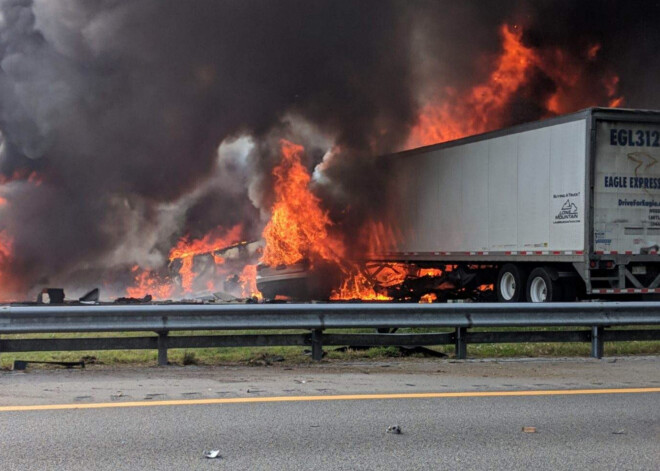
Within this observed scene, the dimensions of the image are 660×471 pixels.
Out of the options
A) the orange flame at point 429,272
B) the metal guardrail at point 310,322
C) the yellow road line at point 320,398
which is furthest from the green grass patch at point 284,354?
the orange flame at point 429,272

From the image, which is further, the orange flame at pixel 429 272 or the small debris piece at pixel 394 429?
the orange flame at pixel 429 272

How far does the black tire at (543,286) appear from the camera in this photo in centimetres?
1675

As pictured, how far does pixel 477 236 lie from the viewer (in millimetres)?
18859

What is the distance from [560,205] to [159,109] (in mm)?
12278

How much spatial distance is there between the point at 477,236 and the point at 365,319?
393 inches

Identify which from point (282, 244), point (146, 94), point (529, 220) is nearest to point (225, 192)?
point (146, 94)

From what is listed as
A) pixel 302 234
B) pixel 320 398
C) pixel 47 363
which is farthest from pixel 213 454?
pixel 302 234

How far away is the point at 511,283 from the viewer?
18.5 m

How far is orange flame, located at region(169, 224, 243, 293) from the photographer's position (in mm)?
24938

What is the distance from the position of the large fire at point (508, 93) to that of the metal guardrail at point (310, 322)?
15.4 m

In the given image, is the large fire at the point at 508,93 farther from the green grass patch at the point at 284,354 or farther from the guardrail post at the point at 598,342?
the guardrail post at the point at 598,342

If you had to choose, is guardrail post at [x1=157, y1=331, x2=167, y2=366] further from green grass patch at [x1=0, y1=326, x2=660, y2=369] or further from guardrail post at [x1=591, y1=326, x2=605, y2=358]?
guardrail post at [x1=591, y1=326, x2=605, y2=358]

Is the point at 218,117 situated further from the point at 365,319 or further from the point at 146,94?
the point at 365,319

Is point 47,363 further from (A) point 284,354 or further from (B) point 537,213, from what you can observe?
(B) point 537,213
